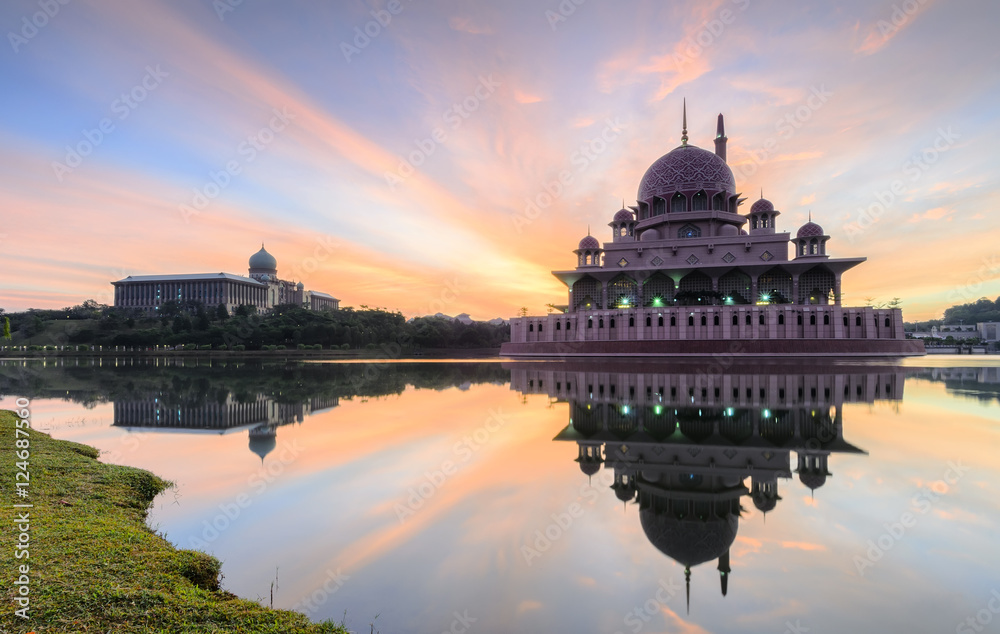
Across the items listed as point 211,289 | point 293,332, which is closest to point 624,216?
point 293,332

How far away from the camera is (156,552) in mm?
4352

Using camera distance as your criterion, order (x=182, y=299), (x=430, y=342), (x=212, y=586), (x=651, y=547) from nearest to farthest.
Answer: (x=212, y=586)
(x=651, y=547)
(x=430, y=342)
(x=182, y=299)

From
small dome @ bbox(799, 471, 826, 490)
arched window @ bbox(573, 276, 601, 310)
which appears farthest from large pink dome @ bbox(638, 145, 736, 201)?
small dome @ bbox(799, 471, 826, 490)

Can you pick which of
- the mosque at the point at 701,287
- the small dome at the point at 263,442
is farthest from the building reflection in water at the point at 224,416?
the mosque at the point at 701,287

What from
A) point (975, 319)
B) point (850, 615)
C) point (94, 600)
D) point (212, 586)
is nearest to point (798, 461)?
point (850, 615)

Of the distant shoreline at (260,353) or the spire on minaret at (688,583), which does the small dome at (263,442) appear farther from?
the distant shoreline at (260,353)

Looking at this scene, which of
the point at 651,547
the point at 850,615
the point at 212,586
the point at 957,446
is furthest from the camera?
the point at 957,446

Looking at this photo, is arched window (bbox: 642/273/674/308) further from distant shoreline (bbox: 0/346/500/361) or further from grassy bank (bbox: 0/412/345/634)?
grassy bank (bbox: 0/412/345/634)

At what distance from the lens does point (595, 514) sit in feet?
18.7

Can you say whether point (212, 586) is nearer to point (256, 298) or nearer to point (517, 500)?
point (517, 500)

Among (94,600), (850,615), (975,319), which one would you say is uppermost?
(975,319)

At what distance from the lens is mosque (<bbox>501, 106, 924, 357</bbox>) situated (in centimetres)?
3944

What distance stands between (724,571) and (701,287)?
152ft

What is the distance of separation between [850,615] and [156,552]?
223 inches
